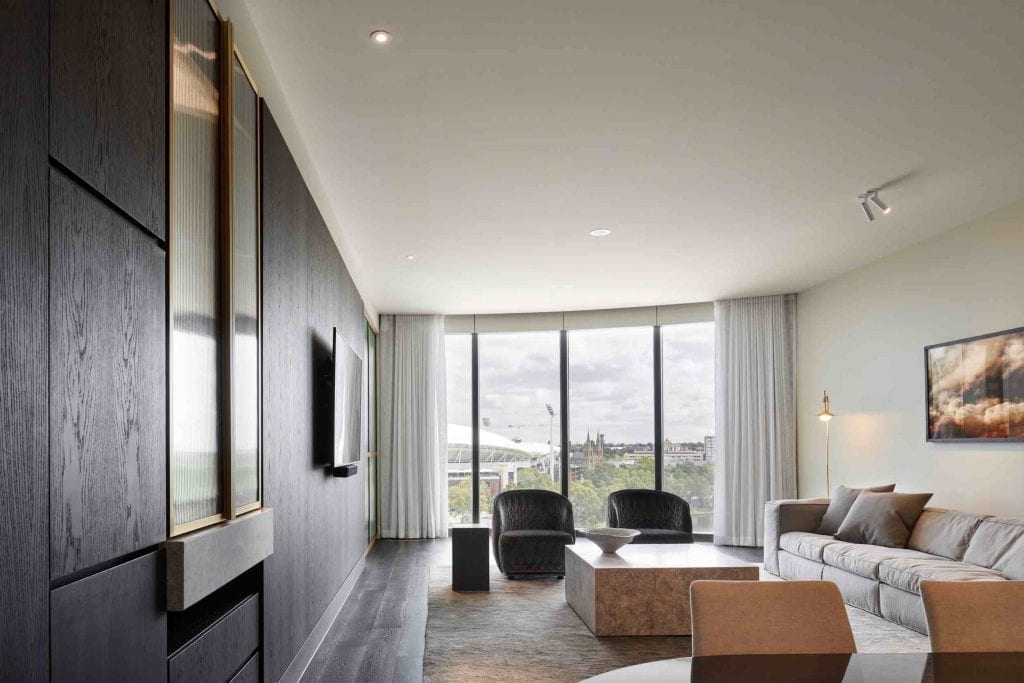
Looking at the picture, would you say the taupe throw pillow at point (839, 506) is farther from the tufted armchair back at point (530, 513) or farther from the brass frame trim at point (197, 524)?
the brass frame trim at point (197, 524)

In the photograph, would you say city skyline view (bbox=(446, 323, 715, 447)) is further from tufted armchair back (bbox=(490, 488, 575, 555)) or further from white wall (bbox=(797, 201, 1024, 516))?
tufted armchair back (bbox=(490, 488, 575, 555))

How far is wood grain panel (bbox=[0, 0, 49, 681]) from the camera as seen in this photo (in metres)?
1.34

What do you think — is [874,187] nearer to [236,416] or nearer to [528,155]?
[528,155]

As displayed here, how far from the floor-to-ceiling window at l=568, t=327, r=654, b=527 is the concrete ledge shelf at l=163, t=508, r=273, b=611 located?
747 cm

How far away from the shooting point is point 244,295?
304 cm

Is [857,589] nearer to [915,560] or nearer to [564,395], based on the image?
[915,560]

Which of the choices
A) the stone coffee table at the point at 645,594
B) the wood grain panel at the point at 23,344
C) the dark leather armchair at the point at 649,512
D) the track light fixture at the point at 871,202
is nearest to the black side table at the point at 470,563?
the stone coffee table at the point at 645,594

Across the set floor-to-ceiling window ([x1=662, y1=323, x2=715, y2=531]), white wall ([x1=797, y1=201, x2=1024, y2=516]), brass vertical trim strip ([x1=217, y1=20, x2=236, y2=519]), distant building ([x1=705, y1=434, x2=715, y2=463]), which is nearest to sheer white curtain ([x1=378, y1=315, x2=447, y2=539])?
floor-to-ceiling window ([x1=662, y1=323, x2=715, y2=531])

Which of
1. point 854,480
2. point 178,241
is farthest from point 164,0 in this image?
point 854,480

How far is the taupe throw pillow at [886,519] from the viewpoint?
6.14 metres

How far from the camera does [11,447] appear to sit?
1354mm

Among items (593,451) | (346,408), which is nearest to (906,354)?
(593,451)

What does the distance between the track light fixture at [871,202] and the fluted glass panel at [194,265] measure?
4111 mm

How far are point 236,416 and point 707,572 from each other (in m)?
3.43
